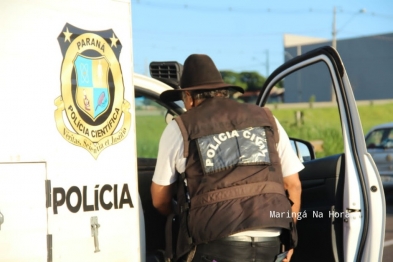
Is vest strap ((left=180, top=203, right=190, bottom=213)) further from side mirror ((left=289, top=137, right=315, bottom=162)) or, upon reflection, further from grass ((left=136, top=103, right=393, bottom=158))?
grass ((left=136, top=103, right=393, bottom=158))

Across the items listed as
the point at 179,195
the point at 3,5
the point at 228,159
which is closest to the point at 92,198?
the point at 179,195

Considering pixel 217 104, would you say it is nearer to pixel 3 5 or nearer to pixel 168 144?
pixel 168 144

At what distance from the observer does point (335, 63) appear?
3.64m

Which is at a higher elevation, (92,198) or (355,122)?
(355,122)

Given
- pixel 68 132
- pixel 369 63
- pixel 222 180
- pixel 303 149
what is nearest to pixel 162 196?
pixel 222 180

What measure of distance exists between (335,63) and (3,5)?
5.97 ft

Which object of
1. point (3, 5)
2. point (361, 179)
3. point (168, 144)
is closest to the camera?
point (3, 5)

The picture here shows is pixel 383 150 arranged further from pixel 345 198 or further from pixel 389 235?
pixel 345 198

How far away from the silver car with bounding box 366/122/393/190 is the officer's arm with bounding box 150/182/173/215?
9.60 metres

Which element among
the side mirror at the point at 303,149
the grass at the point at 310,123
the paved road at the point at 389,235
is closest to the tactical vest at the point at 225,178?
the side mirror at the point at 303,149

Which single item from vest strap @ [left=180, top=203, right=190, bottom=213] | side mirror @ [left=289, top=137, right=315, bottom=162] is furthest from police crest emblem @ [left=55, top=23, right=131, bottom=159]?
side mirror @ [left=289, top=137, right=315, bottom=162]

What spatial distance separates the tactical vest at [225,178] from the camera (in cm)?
313

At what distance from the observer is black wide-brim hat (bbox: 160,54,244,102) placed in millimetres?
3320

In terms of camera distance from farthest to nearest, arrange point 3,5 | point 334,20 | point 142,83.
→ point 334,20, point 142,83, point 3,5
